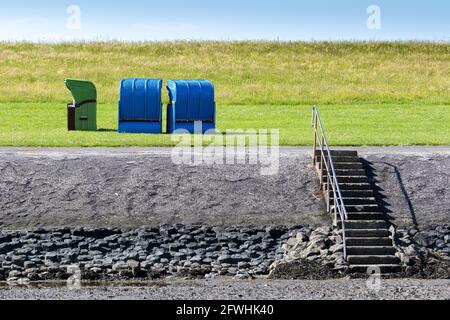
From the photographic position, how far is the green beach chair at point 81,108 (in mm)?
35875

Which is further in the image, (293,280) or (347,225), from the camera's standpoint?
(347,225)

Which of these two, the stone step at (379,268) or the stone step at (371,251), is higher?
the stone step at (371,251)

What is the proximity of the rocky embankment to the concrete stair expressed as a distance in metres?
0.29

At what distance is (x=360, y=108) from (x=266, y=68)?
1794 centimetres

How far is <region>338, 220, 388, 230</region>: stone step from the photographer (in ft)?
83.2

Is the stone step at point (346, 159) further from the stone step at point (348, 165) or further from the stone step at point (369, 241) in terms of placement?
the stone step at point (369, 241)

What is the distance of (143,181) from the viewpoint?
91.8 ft

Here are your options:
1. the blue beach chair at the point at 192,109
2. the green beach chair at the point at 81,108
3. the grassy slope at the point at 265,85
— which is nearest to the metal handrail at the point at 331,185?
the grassy slope at the point at 265,85

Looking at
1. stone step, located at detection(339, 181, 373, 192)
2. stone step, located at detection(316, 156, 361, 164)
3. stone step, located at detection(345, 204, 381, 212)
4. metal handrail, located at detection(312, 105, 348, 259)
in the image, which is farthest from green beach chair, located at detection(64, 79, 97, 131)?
stone step, located at detection(345, 204, 381, 212)

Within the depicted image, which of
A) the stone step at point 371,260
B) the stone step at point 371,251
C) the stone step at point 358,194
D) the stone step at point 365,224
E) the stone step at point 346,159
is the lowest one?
the stone step at point 371,260

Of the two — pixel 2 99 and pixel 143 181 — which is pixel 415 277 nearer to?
pixel 143 181

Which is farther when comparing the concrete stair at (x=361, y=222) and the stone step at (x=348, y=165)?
the stone step at (x=348, y=165)

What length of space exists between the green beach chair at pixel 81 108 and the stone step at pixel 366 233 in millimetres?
13700
